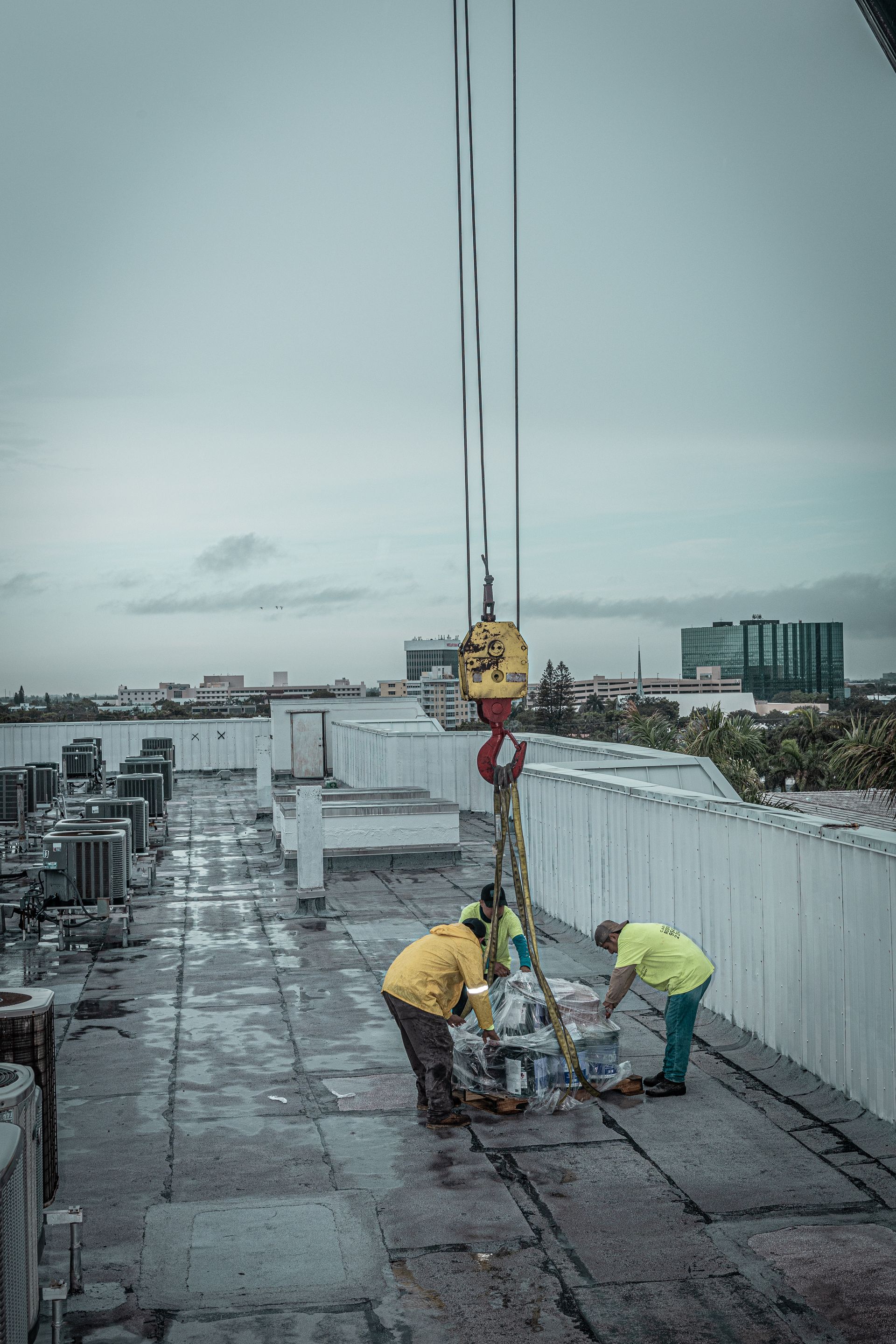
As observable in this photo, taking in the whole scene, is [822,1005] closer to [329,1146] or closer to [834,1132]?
[834,1132]

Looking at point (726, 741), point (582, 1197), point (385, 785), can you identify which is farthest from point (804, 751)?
point (582, 1197)

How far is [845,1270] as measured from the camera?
6.15m

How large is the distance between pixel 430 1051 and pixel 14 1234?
159 inches

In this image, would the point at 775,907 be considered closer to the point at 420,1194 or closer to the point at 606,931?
the point at 606,931

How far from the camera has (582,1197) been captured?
7.09 m

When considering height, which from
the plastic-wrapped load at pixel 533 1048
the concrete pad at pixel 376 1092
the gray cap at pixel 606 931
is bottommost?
the concrete pad at pixel 376 1092

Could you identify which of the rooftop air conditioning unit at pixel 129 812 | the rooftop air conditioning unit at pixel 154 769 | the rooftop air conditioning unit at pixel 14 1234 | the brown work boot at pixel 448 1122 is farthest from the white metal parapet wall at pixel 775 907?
the rooftop air conditioning unit at pixel 154 769

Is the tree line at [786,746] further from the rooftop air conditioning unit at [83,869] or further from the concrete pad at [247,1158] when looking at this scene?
the concrete pad at [247,1158]

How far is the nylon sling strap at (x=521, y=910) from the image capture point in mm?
8789

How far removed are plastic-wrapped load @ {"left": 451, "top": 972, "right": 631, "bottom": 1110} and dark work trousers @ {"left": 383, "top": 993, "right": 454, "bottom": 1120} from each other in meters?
0.33

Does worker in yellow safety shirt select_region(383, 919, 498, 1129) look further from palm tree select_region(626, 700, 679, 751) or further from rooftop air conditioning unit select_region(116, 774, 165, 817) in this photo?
palm tree select_region(626, 700, 679, 751)

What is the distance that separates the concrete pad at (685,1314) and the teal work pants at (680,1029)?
9.06 feet

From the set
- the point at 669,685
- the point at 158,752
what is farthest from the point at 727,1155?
the point at 669,685

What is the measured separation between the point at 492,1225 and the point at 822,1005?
3.23 m
